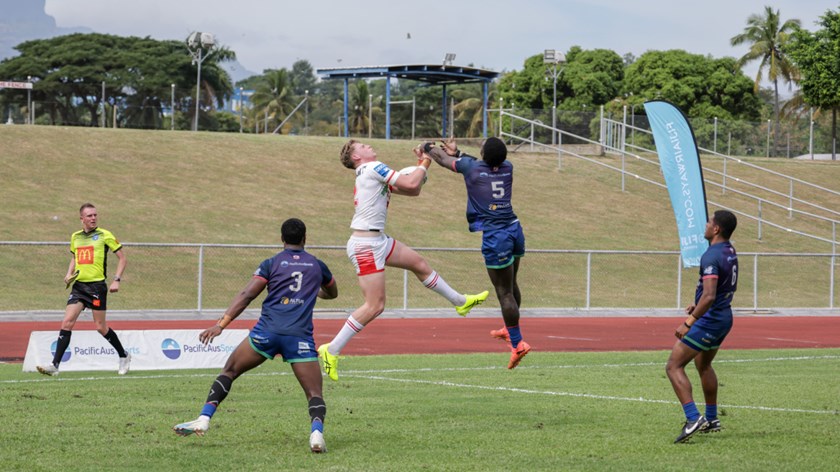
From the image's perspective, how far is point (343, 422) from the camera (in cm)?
1052

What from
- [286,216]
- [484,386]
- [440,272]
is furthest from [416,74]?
[484,386]

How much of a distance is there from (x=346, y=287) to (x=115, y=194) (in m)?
11.2

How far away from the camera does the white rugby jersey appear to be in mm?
10492

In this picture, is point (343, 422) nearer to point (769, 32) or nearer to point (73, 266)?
point (73, 266)

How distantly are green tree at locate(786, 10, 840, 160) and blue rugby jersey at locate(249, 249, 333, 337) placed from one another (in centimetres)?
5477

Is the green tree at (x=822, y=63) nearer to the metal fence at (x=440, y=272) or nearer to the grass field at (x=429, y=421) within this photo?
the metal fence at (x=440, y=272)

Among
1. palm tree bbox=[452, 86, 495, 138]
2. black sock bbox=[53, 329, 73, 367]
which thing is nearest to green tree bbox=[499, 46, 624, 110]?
palm tree bbox=[452, 86, 495, 138]

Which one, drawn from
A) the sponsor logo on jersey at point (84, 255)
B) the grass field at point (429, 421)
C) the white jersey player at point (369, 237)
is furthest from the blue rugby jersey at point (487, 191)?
the sponsor logo on jersey at point (84, 255)

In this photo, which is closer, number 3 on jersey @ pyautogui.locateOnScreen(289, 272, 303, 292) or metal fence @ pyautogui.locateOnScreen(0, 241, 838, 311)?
number 3 on jersey @ pyautogui.locateOnScreen(289, 272, 303, 292)

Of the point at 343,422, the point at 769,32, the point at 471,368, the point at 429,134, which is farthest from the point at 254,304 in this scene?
the point at 769,32

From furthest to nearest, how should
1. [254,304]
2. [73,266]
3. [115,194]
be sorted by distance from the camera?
[115,194] → [254,304] → [73,266]

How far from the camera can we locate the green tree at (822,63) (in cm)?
5856

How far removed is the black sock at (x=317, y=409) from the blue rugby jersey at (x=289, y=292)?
548 mm

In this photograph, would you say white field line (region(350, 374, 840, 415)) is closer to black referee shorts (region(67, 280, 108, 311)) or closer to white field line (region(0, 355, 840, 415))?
white field line (region(0, 355, 840, 415))
